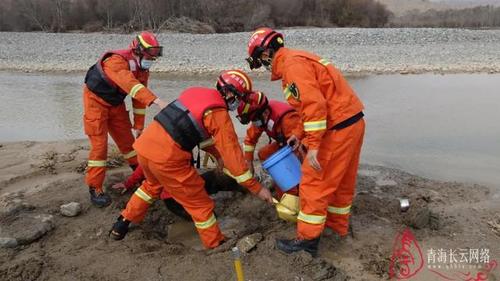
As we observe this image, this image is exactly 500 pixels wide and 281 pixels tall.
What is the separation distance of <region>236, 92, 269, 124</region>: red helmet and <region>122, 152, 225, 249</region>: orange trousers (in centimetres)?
81

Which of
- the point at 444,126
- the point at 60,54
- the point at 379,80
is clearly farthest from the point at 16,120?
the point at 60,54

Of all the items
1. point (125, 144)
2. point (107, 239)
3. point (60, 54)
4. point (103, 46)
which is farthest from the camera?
point (103, 46)

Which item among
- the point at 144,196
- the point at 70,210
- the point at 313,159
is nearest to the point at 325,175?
the point at 313,159

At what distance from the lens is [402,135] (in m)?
7.74

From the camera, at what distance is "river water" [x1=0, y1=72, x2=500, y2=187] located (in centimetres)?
671

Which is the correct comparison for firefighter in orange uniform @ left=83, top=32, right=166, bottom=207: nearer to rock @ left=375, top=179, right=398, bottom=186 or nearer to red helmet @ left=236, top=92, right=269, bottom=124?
red helmet @ left=236, top=92, right=269, bottom=124

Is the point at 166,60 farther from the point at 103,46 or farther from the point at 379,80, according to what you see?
the point at 379,80

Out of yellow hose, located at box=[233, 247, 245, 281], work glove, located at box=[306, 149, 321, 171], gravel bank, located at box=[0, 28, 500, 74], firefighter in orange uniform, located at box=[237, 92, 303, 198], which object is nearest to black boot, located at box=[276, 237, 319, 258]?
work glove, located at box=[306, 149, 321, 171]

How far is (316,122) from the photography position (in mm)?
3631

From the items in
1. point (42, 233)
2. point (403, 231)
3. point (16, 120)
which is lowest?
point (16, 120)

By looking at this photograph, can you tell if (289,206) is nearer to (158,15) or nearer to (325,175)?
(325,175)

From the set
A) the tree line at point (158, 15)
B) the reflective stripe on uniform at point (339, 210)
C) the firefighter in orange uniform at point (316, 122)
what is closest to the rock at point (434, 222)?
the reflective stripe on uniform at point (339, 210)

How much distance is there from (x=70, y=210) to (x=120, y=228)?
0.87 m

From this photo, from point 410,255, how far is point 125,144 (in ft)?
10.8
